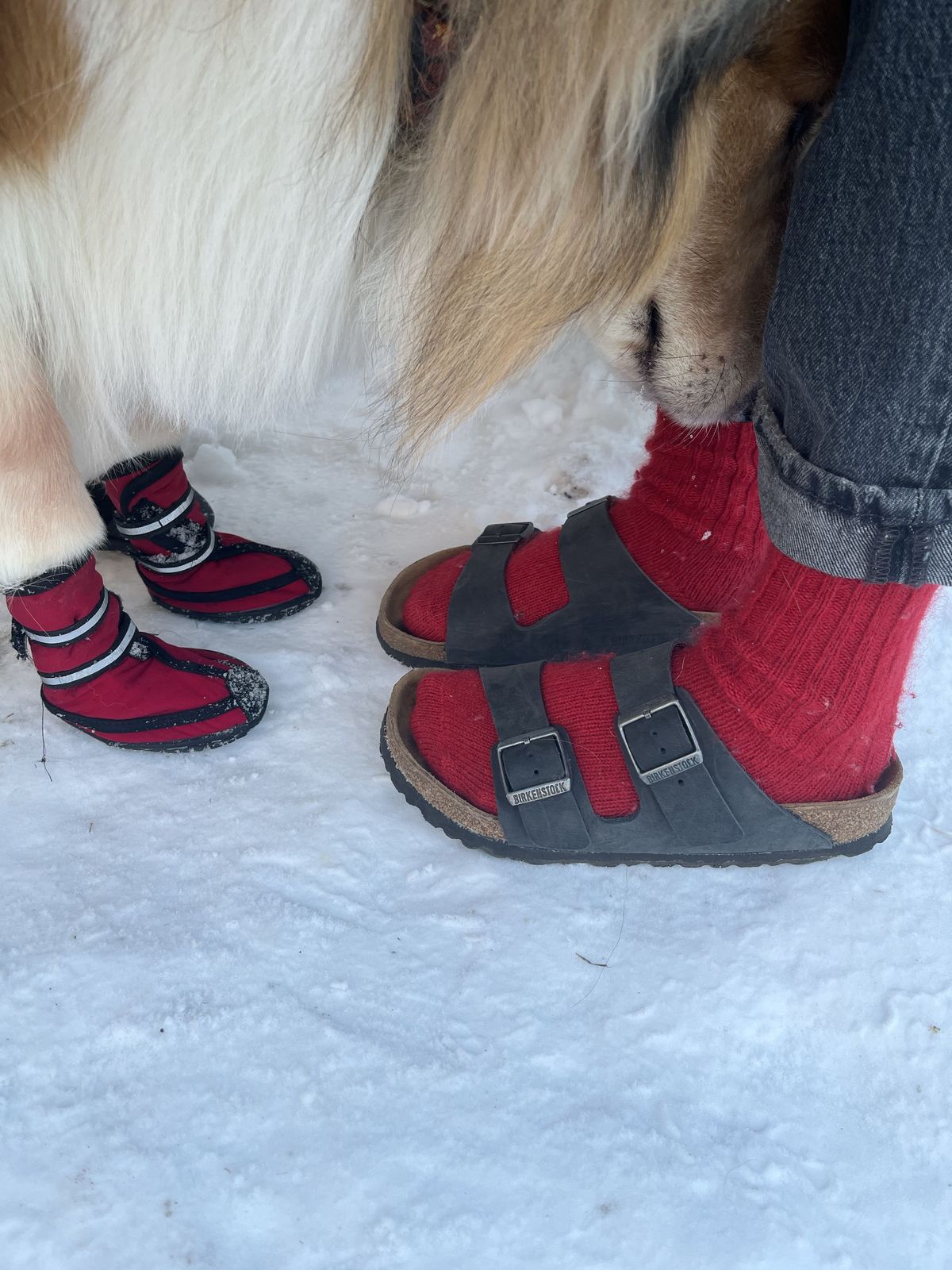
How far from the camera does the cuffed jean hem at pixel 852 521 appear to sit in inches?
25.1

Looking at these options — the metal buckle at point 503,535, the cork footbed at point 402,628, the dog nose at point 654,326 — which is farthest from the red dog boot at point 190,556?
the dog nose at point 654,326

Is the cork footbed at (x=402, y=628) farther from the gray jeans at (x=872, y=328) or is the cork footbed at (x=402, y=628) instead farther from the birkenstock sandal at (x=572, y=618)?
the gray jeans at (x=872, y=328)

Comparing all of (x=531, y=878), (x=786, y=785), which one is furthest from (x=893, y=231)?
(x=531, y=878)

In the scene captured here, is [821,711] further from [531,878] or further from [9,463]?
[9,463]

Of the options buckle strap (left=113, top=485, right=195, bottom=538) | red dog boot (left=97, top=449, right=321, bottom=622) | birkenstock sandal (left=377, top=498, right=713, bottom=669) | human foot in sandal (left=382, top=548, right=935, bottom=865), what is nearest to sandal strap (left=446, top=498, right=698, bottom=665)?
birkenstock sandal (left=377, top=498, right=713, bottom=669)

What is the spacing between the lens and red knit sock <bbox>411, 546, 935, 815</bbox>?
2.74 ft

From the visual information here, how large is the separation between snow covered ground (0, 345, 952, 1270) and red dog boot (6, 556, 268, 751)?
0.11 ft

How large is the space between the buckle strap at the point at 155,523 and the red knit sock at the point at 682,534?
11.4 inches

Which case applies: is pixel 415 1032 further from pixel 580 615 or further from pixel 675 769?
pixel 580 615

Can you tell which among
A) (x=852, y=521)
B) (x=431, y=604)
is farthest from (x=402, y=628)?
(x=852, y=521)

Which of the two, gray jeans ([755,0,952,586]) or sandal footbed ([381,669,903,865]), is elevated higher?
gray jeans ([755,0,952,586])

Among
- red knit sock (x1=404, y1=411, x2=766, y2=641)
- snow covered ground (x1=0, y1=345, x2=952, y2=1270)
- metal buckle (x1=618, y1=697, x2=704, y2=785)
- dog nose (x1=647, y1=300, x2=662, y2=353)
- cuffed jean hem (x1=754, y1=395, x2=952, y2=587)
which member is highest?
dog nose (x1=647, y1=300, x2=662, y2=353)

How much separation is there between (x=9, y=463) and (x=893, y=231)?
64 centimetres

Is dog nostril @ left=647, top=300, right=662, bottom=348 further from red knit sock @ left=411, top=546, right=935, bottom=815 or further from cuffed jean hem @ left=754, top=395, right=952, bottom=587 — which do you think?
red knit sock @ left=411, top=546, right=935, bottom=815
